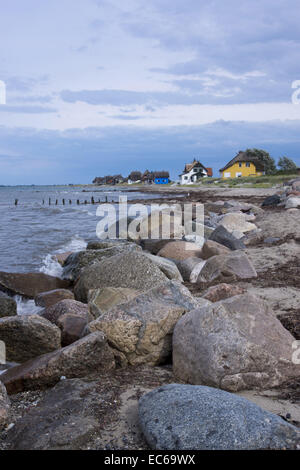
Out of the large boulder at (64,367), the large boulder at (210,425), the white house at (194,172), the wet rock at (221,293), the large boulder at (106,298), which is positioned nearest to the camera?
the large boulder at (210,425)

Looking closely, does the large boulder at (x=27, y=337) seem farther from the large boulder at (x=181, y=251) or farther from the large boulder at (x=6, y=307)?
the large boulder at (x=181, y=251)

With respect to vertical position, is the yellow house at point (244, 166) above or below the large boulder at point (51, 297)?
above

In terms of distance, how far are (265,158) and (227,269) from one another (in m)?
70.1

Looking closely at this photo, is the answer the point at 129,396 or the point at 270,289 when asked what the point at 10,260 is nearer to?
the point at 270,289

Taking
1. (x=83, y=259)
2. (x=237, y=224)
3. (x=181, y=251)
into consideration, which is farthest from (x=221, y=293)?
(x=237, y=224)

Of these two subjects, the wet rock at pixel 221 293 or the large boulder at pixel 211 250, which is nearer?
the wet rock at pixel 221 293

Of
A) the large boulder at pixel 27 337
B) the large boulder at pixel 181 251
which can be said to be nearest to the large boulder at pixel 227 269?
the large boulder at pixel 181 251

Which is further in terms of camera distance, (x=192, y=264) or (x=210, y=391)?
(x=192, y=264)

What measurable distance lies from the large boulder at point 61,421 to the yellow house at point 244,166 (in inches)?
2859

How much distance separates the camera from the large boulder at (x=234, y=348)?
4039mm

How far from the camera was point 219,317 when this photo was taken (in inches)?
169
